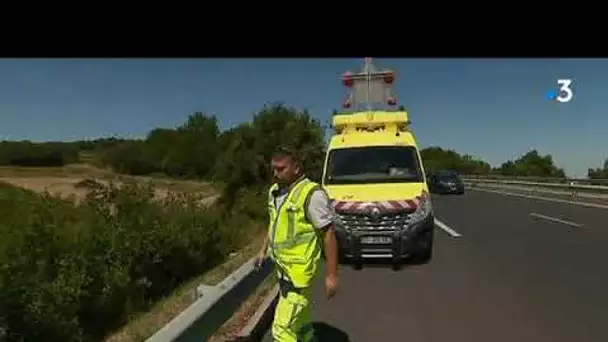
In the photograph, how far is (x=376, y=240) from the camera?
11.6m

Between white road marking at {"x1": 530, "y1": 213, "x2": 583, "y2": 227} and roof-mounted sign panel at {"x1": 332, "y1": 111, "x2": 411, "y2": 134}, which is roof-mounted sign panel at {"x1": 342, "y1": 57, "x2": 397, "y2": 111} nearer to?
roof-mounted sign panel at {"x1": 332, "y1": 111, "x2": 411, "y2": 134}

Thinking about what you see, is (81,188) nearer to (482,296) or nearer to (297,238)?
(482,296)

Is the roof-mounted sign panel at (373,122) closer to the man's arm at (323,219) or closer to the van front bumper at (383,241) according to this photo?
the van front bumper at (383,241)

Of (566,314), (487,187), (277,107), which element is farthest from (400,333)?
(487,187)

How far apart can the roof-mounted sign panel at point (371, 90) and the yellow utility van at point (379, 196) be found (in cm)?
299

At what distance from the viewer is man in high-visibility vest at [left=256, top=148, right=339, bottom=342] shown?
5.01 m

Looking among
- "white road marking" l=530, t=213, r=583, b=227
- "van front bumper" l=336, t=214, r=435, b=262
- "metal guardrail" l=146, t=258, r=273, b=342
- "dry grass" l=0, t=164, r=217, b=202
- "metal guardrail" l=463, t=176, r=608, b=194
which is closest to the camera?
"metal guardrail" l=146, t=258, r=273, b=342

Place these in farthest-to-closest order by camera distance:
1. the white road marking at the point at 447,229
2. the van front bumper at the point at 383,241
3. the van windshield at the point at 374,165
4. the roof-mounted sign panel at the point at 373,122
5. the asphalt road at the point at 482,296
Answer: the white road marking at the point at 447,229 → the roof-mounted sign panel at the point at 373,122 → the van windshield at the point at 374,165 → the van front bumper at the point at 383,241 → the asphalt road at the point at 482,296

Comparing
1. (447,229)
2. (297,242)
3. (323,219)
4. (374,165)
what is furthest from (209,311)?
(447,229)

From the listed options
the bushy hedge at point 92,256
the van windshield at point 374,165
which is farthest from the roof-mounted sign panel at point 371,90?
the bushy hedge at point 92,256

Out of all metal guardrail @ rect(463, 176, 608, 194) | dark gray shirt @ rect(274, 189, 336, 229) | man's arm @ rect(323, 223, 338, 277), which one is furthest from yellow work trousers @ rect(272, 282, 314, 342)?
metal guardrail @ rect(463, 176, 608, 194)

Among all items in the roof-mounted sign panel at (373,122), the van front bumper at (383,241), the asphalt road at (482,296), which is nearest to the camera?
the asphalt road at (482,296)

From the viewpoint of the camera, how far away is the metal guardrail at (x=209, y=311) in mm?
5082

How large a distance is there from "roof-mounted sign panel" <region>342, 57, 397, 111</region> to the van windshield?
3.72m
